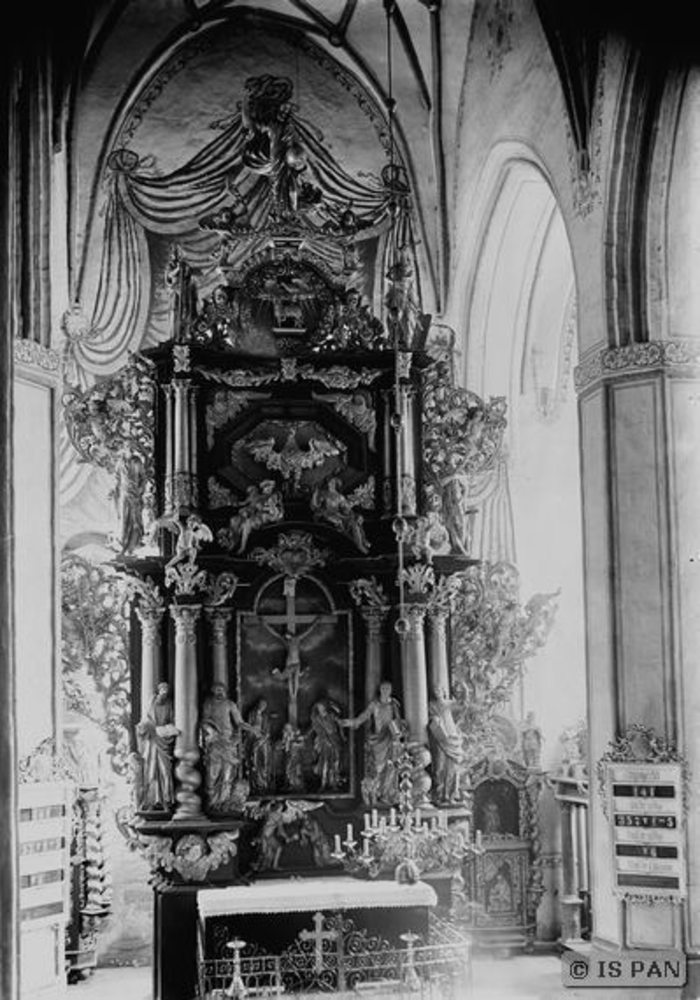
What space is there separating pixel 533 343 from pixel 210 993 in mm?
9167

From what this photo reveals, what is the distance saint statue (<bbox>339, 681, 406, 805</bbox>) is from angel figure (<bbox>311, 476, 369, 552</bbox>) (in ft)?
4.35

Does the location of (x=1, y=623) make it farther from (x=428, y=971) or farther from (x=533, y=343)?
(x=533, y=343)

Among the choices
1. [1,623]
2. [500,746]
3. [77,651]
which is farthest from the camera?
[500,746]

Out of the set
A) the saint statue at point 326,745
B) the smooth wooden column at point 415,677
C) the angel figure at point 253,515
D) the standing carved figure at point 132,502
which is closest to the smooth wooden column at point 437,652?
the smooth wooden column at point 415,677

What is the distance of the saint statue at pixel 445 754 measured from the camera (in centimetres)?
1394

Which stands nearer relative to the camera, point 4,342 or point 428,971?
point 4,342

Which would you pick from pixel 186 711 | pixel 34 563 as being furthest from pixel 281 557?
pixel 34 563

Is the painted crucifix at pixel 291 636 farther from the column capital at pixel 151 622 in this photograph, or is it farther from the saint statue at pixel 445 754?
the saint statue at pixel 445 754

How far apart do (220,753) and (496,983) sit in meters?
3.31

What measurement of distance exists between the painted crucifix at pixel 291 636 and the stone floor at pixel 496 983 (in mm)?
2897

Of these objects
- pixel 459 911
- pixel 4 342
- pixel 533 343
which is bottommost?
pixel 459 911

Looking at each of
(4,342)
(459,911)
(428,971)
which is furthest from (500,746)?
→ (4,342)

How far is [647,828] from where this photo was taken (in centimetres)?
1262

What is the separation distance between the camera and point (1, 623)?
407 inches
